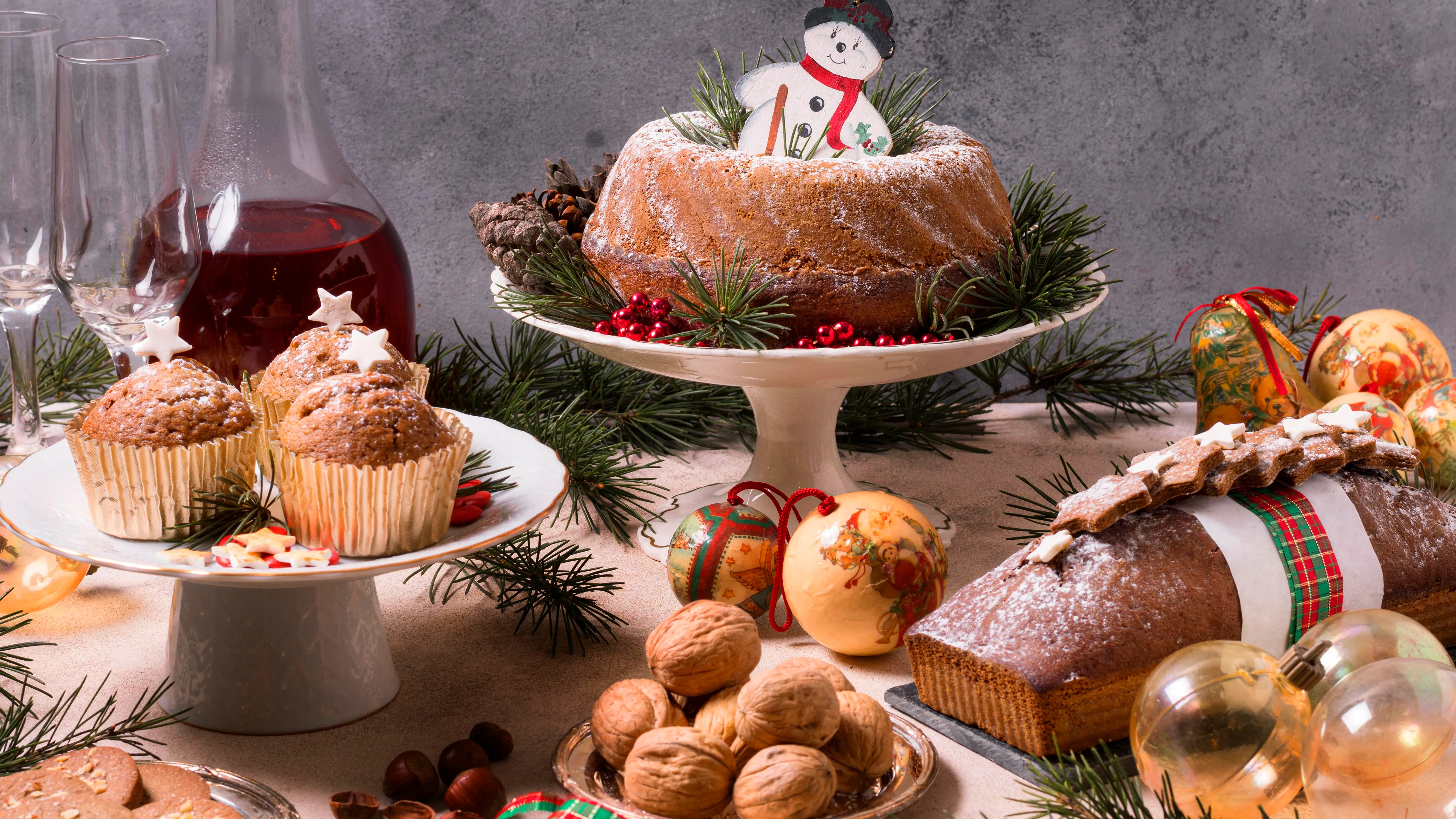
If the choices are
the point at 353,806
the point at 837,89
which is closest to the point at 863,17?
the point at 837,89

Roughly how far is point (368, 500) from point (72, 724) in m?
0.34

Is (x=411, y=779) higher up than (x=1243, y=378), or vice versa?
(x=1243, y=378)

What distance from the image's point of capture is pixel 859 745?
0.94m

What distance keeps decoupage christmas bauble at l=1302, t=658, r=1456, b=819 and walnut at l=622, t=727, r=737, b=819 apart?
0.39 meters

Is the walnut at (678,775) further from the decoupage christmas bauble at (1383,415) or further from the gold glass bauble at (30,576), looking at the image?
the decoupage christmas bauble at (1383,415)

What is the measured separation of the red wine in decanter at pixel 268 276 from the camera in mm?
1349

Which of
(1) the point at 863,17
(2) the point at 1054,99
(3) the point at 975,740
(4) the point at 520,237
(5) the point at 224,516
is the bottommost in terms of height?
(3) the point at 975,740

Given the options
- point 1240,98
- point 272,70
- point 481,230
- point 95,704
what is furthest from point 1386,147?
point 95,704

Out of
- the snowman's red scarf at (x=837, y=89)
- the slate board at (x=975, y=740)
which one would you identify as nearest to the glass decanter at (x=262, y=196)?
the snowman's red scarf at (x=837, y=89)

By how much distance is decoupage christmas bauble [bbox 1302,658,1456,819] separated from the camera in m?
0.86

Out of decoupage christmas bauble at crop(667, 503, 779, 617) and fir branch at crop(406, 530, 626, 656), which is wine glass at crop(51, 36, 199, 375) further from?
decoupage christmas bauble at crop(667, 503, 779, 617)

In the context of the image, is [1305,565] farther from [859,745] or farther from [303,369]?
[303,369]

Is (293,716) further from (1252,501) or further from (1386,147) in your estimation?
(1386,147)

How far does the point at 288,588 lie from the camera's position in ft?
3.46
